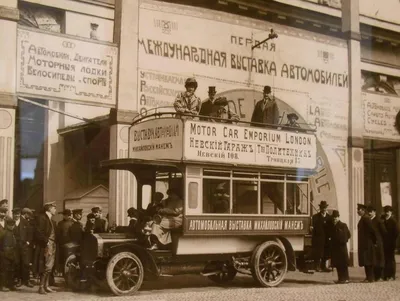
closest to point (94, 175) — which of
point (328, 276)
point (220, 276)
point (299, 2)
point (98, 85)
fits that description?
point (98, 85)

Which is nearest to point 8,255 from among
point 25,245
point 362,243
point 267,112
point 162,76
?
point 25,245

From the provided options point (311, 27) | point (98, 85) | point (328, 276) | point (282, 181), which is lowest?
point (328, 276)

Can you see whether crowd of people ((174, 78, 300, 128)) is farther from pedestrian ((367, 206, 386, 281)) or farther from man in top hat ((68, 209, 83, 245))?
man in top hat ((68, 209, 83, 245))

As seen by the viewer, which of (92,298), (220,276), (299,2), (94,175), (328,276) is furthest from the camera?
(299,2)

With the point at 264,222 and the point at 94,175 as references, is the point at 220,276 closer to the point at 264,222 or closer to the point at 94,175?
the point at 264,222

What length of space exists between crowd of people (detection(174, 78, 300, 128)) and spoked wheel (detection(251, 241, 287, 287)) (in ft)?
7.13

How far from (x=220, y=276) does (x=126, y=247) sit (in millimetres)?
2745

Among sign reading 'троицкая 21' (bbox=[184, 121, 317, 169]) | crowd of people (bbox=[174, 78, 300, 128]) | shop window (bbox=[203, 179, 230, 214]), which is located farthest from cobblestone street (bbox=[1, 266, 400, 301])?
crowd of people (bbox=[174, 78, 300, 128])

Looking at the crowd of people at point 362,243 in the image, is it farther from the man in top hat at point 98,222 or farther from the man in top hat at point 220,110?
the man in top hat at point 98,222

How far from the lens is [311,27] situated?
17031 mm

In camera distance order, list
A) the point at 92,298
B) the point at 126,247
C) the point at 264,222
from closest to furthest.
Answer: the point at 92,298
the point at 126,247
the point at 264,222

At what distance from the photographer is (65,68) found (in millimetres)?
12422

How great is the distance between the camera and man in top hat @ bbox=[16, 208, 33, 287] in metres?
10.9

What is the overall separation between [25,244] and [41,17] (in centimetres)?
551
